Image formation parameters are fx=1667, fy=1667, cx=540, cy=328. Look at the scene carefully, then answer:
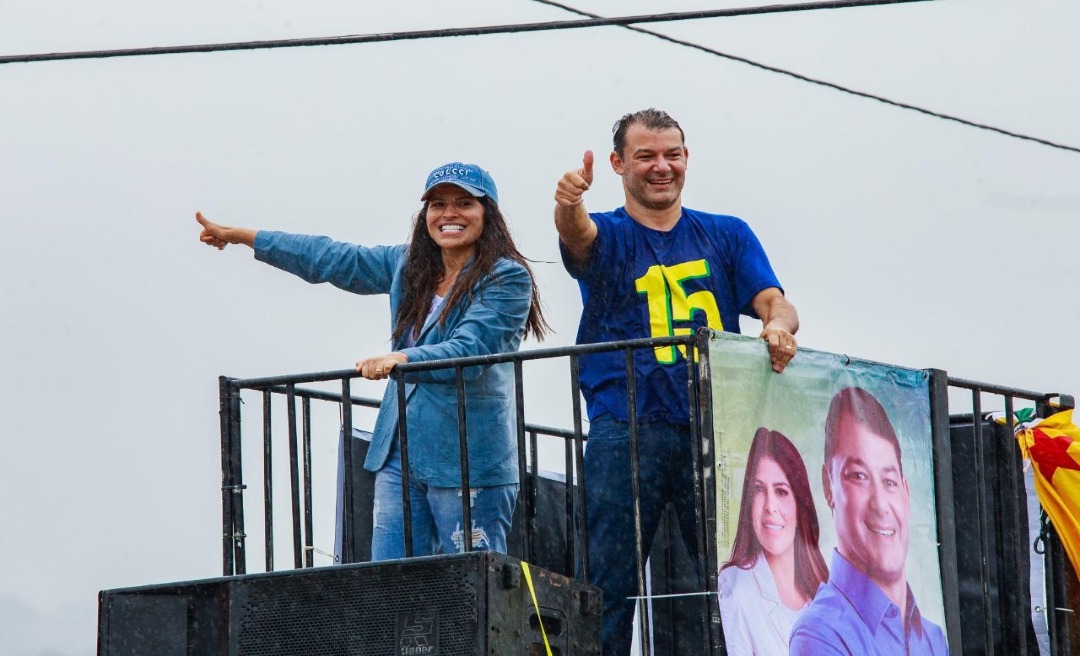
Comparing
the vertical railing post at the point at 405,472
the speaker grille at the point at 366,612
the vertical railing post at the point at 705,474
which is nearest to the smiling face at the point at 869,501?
the vertical railing post at the point at 705,474

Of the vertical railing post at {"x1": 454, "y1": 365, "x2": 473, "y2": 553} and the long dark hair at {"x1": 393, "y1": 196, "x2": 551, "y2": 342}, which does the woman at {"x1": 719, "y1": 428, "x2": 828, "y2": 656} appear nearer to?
the vertical railing post at {"x1": 454, "y1": 365, "x2": 473, "y2": 553}

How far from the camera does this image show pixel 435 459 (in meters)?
5.98

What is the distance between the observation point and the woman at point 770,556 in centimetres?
533

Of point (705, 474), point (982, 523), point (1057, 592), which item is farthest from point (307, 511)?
point (1057, 592)

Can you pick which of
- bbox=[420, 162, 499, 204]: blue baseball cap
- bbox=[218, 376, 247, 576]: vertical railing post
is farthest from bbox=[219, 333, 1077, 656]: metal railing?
bbox=[420, 162, 499, 204]: blue baseball cap

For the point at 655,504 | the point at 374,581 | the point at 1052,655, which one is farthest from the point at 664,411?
the point at 1052,655

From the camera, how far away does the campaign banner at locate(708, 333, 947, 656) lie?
5.41 meters

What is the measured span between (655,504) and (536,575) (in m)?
0.85

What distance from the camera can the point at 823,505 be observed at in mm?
5816

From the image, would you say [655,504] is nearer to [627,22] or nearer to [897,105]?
[627,22]

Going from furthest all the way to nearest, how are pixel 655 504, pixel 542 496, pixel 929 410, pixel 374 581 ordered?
1. pixel 542 496
2. pixel 929 410
3. pixel 655 504
4. pixel 374 581

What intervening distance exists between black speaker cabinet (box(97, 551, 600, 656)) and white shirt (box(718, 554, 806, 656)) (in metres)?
0.49

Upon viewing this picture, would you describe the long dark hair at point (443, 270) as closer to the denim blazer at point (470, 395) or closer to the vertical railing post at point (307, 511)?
the denim blazer at point (470, 395)

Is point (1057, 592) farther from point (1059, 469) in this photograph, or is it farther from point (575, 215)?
point (575, 215)
